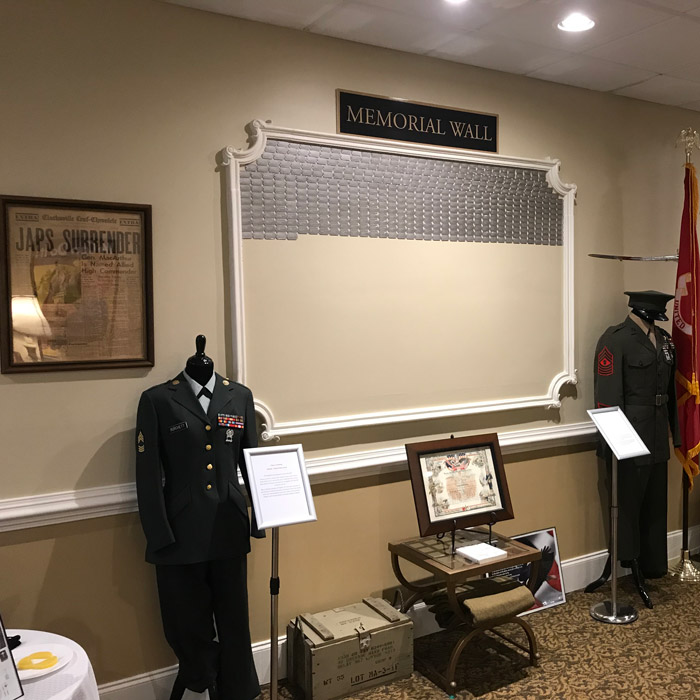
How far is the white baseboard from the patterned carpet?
0.29ft

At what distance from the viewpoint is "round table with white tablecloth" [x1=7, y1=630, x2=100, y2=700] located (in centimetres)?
171

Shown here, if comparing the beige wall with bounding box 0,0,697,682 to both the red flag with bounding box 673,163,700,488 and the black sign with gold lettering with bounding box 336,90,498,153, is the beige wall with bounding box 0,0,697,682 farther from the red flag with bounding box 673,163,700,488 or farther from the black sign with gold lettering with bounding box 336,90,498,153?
the red flag with bounding box 673,163,700,488

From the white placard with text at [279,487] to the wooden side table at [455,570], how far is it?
29.8 inches

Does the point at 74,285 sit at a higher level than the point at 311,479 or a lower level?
higher

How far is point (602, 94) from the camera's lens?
3.73 metres

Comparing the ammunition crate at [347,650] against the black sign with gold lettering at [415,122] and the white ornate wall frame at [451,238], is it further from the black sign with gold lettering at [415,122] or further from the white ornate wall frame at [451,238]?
the black sign with gold lettering at [415,122]

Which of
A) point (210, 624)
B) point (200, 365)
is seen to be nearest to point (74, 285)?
point (200, 365)

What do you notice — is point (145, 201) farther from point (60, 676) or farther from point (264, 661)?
point (264, 661)

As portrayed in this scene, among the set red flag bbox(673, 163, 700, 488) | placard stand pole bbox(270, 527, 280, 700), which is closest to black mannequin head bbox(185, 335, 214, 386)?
placard stand pole bbox(270, 527, 280, 700)

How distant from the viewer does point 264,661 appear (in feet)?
9.18

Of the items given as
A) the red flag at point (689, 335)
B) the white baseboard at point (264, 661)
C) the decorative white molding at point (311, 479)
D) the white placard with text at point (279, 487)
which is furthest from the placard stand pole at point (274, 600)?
the red flag at point (689, 335)

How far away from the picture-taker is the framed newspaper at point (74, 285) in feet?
7.64

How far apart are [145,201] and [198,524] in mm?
1194

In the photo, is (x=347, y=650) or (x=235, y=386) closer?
(x=235, y=386)
